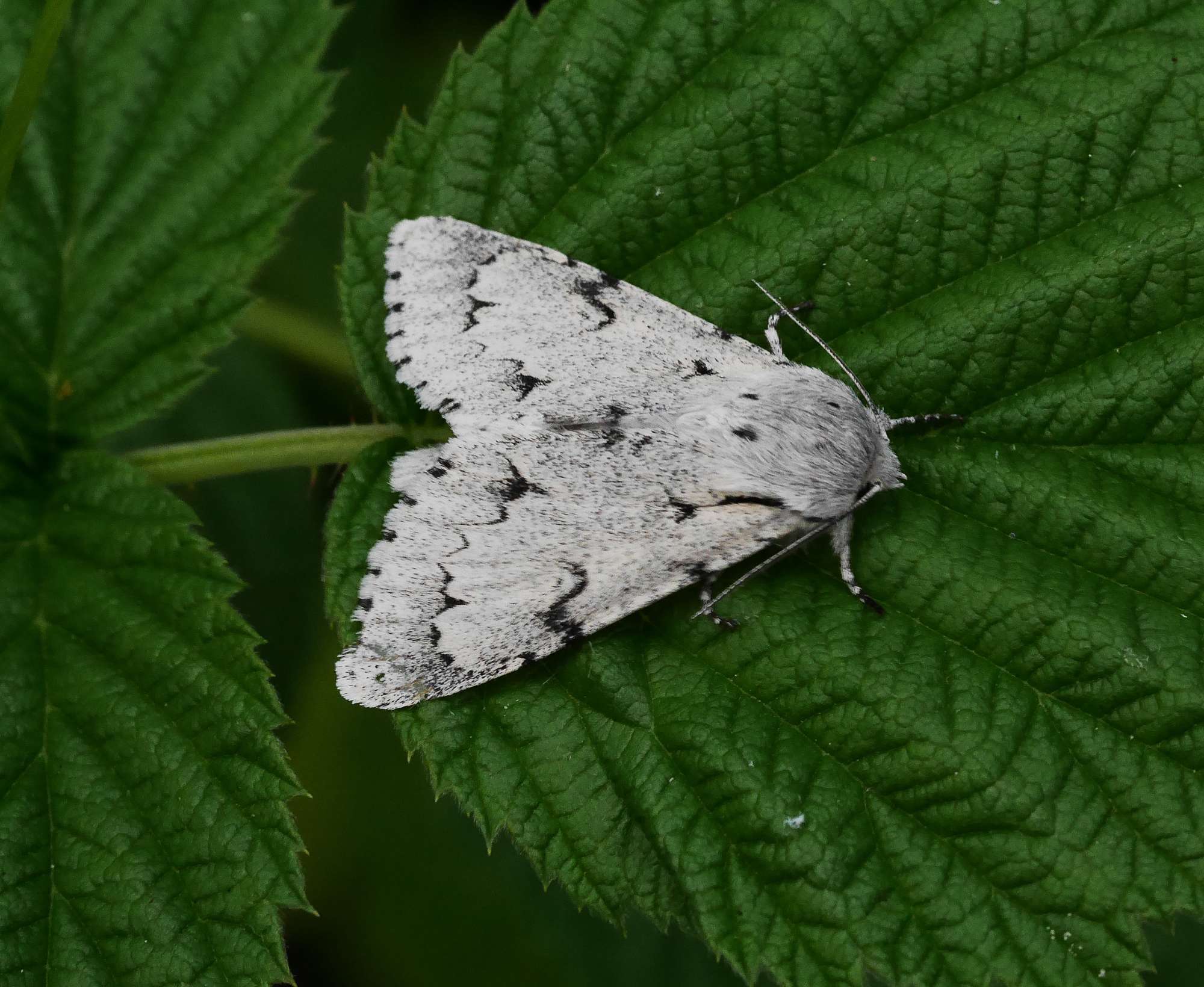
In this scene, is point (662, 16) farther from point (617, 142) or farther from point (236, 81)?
point (236, 81)

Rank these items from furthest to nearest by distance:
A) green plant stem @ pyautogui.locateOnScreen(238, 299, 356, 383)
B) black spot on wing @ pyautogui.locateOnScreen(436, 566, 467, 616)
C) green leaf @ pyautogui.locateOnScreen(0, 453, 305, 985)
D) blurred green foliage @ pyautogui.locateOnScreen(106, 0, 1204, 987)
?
green plant stem @ pyautogui.locateOnScreen(238, 299, 356, 383) → blurred green foliage @ pyautogui.locateOnScreen(106, 0, 1204, 987) → black spot on wing @ pyautogui.locateOnScreen(436, 566, 467, 616) → green leaf @ pyautogui.locateOnScreen(0, 453, 305, 985)

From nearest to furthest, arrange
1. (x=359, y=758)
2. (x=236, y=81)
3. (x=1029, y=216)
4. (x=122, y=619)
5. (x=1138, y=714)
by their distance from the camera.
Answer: (x=1138, y=714) → (x=1029, y=216) → (x=122, y=619) → (x=236, y=81) → (x=359, y=758)

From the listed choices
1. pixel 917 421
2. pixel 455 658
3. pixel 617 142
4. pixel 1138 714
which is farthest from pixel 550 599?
pixel 1138 714

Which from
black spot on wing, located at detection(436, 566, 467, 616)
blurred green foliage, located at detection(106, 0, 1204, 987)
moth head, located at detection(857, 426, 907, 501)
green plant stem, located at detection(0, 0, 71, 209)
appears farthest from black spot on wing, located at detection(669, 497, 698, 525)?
green plant stem, located at detection(0, 0, 71, 209)

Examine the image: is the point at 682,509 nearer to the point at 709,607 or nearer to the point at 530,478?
the point at 709,607

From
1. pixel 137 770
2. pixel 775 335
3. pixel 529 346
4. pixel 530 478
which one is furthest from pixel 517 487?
pixel 137 770

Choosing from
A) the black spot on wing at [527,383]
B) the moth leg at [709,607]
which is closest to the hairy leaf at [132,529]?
the black spot on wing at [527,383]

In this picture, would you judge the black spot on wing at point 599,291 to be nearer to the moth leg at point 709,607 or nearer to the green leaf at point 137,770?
the moth leg at point 709,607

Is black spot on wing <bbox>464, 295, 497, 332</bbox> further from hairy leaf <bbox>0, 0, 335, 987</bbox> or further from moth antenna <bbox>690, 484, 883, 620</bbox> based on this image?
moth antenna <bbox>690, 484, 883, 620</bbox>
